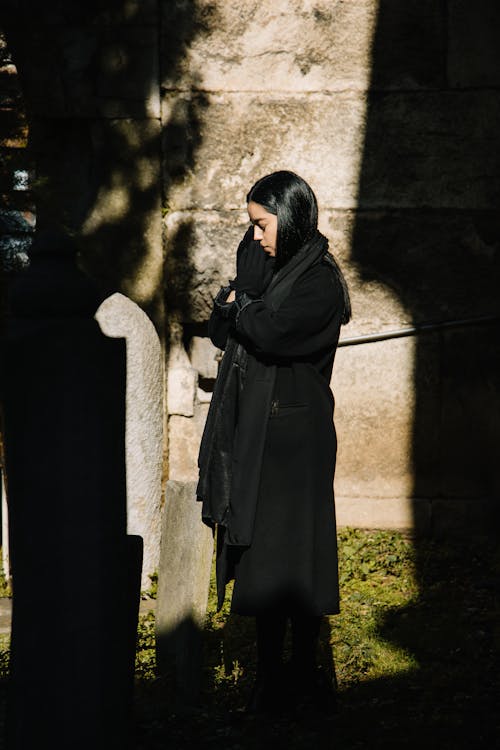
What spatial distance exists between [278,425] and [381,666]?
123 cm

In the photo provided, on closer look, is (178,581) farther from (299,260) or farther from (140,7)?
(140,7)

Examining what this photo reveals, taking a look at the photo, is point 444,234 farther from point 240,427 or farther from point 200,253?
point 240,427

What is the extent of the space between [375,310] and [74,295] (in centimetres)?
329

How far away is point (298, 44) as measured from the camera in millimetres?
5258

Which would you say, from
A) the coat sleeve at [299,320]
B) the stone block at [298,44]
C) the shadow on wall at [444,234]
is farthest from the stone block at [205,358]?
the coat sleeve at [299,320]

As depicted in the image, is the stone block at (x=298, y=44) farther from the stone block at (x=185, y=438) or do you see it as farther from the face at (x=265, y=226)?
the face at (x=265, y=226)

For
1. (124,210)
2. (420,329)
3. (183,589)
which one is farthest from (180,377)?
(183,589)

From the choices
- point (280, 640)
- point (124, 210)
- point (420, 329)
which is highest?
point (124, 210)

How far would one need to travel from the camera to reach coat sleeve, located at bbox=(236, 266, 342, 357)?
3188 millimetres

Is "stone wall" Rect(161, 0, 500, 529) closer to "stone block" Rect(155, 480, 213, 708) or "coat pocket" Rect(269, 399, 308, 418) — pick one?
"stone block" Rect(155, 480, 213, 708)

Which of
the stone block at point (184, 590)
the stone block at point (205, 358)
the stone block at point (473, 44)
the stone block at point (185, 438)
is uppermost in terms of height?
the stone block at point (473, 44)

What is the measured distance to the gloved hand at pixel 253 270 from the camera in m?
3.33

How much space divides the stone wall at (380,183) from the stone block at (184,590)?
1.96 m

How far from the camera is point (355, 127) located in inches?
209
